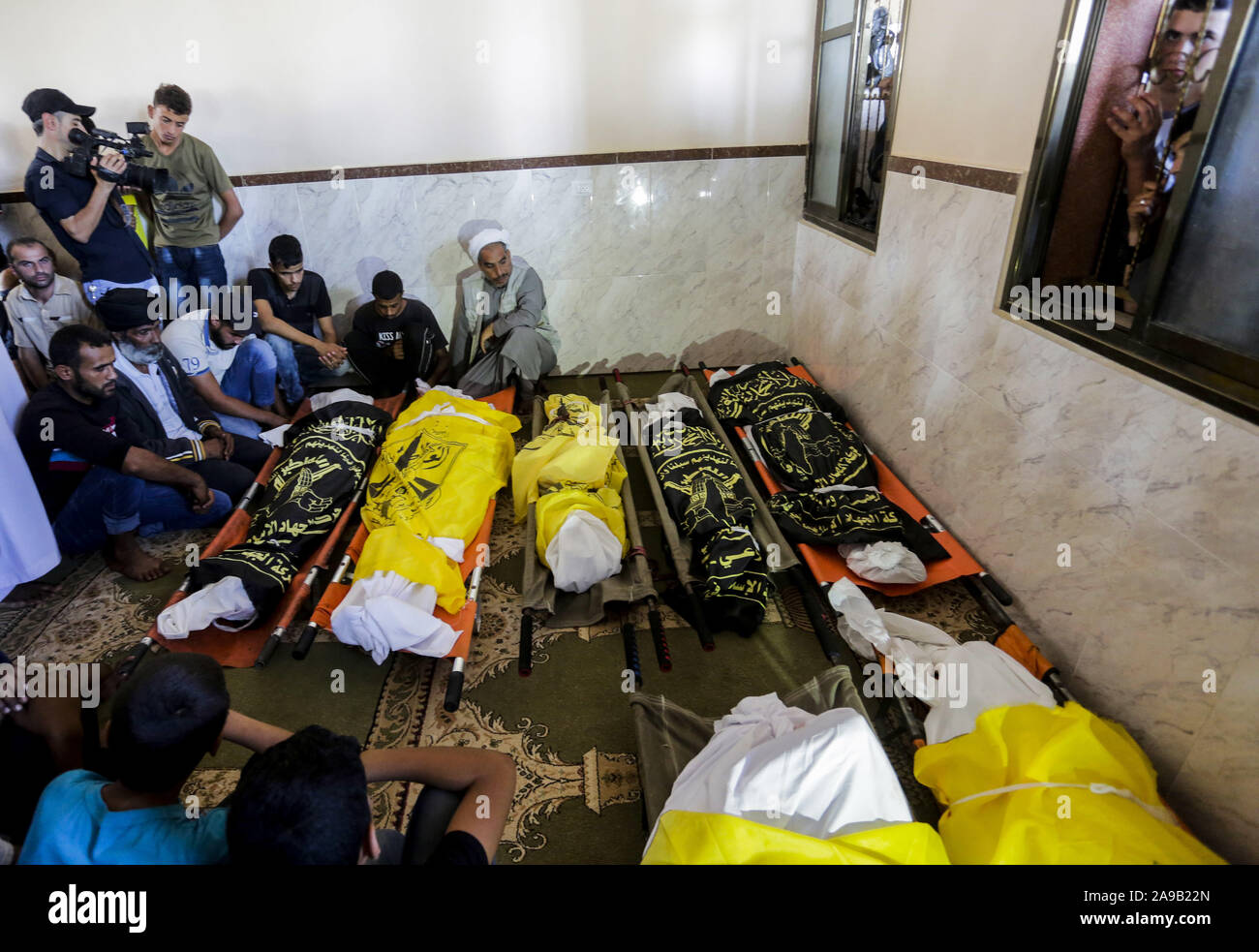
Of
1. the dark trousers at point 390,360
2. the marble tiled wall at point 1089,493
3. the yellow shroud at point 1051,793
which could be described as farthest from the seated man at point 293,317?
the yellow shroud at point 1051,793

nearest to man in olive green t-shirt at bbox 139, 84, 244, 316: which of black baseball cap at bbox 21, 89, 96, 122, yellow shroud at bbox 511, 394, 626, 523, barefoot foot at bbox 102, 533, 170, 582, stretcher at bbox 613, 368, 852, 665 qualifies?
black baseball cap at bbox 21, 89, 96, 122

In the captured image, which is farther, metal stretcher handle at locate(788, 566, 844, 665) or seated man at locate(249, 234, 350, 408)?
seated man at locate(249, 234, 350, 408)

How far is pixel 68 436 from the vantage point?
2559 millimetres

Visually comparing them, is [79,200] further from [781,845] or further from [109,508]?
[781,845]

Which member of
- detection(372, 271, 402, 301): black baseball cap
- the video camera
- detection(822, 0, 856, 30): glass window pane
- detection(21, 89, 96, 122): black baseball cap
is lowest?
detection(372, 271, 402, 301): black baseball cap

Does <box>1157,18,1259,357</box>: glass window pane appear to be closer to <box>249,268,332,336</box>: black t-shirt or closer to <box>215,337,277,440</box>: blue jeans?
<box>215,337,277,440</box>: blue jeans

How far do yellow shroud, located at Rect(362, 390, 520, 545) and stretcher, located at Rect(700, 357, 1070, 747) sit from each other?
50.5 inches

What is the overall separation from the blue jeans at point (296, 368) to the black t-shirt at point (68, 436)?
50.4 inches

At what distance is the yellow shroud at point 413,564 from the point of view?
2303 millimetres

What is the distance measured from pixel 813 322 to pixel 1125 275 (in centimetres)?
211

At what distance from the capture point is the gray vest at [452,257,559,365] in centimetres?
412

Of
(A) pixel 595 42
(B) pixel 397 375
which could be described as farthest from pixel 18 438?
(A) pixel 595 42

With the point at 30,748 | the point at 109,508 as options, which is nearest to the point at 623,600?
the point at 30,748

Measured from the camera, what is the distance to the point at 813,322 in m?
4.11
